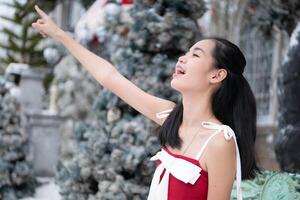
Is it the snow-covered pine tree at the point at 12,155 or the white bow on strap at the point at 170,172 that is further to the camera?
the snow-covered pine tree at the point at 12,155

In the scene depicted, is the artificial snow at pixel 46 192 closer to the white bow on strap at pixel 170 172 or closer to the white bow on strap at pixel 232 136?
the white bow on strap at pixel 170 172

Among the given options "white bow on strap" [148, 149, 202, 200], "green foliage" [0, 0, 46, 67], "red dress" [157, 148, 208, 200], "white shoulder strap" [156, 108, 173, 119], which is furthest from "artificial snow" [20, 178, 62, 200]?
"green foliage" [0, 0, 46, 67]

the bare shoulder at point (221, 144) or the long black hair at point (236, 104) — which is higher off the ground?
the long black hair at point (236, 104)

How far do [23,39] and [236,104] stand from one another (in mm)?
16198

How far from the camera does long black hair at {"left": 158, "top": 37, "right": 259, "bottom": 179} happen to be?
1963 millimetres

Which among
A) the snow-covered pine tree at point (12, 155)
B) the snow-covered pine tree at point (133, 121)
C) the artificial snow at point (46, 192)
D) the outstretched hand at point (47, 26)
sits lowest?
the artificial snow at point (46, 192)

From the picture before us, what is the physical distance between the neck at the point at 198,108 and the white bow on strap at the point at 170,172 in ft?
0.51

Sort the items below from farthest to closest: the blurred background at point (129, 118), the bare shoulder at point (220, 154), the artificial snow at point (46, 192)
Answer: the artificial snow at point (46, 192), the blurred background at point (129, 118), the bare shoulder at point (220, 154)

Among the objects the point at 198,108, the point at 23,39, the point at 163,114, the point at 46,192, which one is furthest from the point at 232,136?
the point at 23,39

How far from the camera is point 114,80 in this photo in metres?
2.41

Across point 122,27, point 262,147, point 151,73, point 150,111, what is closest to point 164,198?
point 150,111

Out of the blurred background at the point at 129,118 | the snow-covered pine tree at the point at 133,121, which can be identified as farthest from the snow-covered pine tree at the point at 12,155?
the snow-covered pine tree at the point at 133,121

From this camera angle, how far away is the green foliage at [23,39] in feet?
57.2

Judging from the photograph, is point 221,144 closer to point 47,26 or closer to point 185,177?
point 185,177
